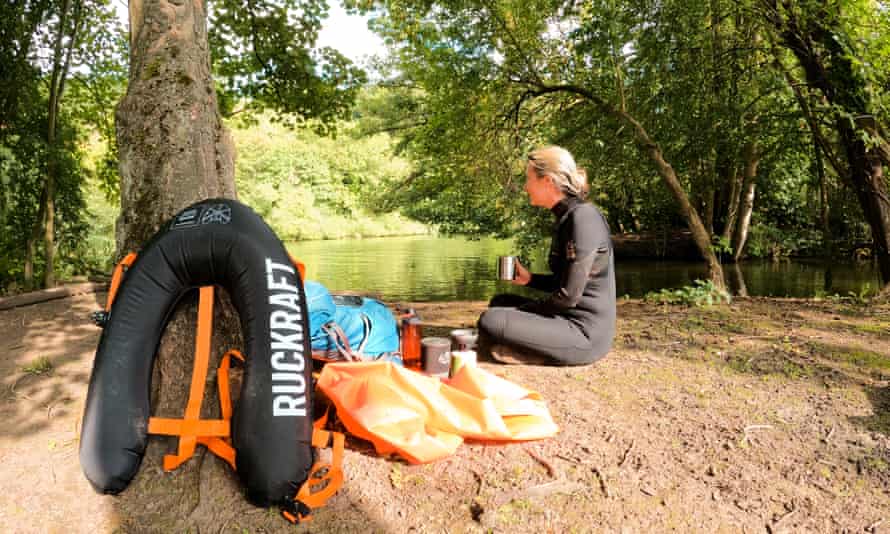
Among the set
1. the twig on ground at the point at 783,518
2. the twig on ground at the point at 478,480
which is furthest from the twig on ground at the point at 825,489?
the twig on ground at the point at 478,480

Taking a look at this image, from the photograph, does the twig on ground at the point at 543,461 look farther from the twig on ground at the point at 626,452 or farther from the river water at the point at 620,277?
the river water at the point at 620,277

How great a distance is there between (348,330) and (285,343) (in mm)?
1226

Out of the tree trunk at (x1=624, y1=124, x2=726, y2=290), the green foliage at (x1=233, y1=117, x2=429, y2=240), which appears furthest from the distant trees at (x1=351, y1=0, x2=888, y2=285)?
the green foliage at (x1=233, y1=117, x2=429, y2=240)

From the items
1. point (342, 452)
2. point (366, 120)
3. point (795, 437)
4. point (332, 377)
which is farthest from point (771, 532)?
point (366, 120)

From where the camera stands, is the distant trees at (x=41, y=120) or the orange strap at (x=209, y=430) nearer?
the orange strap at (x=209, y=430)

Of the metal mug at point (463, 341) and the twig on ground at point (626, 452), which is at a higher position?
the metal mug at point (463, 341)

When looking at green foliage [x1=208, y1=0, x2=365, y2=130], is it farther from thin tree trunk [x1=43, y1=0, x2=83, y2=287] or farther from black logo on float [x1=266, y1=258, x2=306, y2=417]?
black logo on float [x1=266, y1=258, x2=306, y2=417]

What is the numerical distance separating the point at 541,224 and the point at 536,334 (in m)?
7.27

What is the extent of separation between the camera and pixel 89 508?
175cm

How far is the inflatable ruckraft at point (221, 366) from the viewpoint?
5.65ft

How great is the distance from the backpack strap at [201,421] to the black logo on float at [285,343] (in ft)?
0.91

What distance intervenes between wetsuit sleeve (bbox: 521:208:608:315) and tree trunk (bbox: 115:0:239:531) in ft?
5.72

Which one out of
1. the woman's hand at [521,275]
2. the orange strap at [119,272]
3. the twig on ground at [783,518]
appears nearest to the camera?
the twig on ground at [783,518]

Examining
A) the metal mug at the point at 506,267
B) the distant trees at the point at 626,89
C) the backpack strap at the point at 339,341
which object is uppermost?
the distant trees at the point at 626,89
